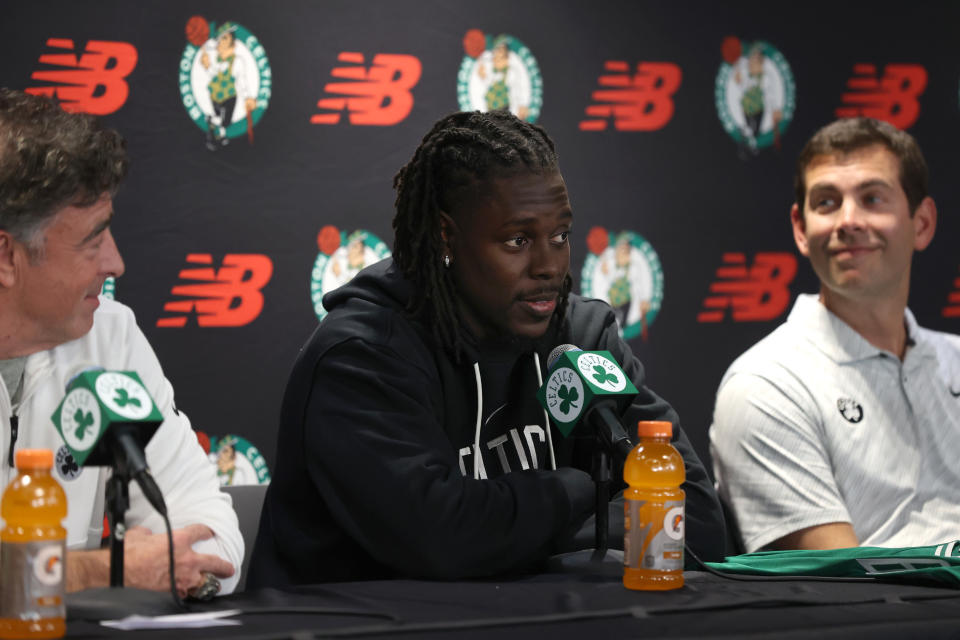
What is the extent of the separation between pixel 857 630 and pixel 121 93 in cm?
214

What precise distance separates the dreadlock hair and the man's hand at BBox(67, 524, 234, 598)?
1.89ft

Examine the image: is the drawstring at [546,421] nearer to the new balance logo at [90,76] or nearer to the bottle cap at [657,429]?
the bottle cap at [657,429]

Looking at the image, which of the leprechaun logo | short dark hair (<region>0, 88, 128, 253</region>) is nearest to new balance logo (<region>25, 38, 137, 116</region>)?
the leprechaun logo

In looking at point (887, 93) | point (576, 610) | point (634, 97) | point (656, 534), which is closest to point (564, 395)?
point (656, 534)

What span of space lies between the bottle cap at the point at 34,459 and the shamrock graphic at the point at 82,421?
44mm

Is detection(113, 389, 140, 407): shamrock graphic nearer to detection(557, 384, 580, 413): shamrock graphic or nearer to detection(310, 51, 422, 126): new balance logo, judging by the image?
detection(557, 384, 580, 413): shamrock graphic

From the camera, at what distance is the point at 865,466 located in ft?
8.29

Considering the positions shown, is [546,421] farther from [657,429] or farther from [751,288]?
[751,288]

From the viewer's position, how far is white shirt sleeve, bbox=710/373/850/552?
242cm

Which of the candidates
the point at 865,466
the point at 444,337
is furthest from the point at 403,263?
the point at 865,466

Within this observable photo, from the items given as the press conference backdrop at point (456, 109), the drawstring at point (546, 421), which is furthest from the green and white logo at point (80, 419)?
the press conference backdrop at point (456, 109)

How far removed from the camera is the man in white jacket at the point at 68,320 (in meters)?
1.69

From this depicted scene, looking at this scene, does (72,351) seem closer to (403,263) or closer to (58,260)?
(58,260)

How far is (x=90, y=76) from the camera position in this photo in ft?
8.95
